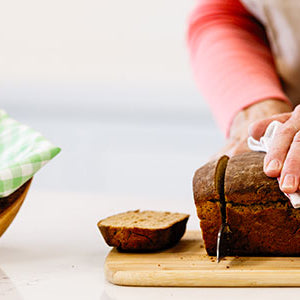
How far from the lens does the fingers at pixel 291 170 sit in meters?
1.15

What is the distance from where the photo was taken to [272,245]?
124 centimetres

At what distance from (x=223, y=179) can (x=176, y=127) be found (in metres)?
2.66

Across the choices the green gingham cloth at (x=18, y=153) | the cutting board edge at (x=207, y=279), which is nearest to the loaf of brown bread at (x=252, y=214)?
the cutting board edge at (x=207, y=279)

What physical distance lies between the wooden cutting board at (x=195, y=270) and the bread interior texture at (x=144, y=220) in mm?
56

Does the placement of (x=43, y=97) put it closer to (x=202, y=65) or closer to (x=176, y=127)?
(x=176, y=127)

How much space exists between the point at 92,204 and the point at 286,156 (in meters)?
0.76

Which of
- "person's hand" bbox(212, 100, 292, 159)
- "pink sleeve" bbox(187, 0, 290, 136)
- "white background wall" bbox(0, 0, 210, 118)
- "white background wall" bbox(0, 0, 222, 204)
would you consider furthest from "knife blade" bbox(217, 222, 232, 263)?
"white background wall" bbox(0, 0, 210, 118)

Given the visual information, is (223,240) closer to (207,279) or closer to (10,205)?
(207,279)

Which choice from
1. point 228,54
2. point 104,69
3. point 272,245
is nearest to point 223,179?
point 272,245

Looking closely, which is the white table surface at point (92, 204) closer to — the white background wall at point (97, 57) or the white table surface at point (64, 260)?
the white table surface at point (64, 260)

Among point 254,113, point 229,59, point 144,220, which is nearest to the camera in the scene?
point 144,220

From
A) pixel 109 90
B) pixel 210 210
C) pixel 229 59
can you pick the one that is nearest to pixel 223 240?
pixel 210 210

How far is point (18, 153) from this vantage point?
1355 millimetres

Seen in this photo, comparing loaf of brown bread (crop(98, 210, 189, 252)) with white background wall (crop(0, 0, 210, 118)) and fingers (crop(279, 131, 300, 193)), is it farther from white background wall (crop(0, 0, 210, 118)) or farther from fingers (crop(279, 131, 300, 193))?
white background wall (crop(0, 0, 210, 118))
